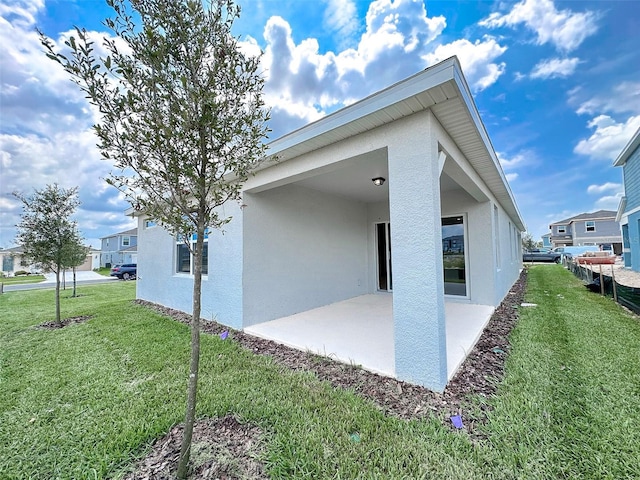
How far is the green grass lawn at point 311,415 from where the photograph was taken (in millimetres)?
2051

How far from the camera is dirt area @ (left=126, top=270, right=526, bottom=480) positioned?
2.07m

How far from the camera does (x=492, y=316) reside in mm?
6559

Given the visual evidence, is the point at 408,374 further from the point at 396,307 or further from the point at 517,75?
the point at 517,75

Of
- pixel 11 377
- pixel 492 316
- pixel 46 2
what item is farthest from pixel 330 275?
pixel 46 2

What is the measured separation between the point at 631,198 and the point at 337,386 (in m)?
20.0

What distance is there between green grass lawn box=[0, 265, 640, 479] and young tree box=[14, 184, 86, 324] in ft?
10.6

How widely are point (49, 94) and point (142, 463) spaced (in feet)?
35.1

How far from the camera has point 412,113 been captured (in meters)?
3.24

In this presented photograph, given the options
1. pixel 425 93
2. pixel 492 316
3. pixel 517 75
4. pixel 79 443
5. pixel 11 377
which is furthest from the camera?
pixel 517 75

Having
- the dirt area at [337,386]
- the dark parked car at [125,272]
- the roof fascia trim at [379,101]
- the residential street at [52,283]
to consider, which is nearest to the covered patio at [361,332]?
the dirt area at [337,386]

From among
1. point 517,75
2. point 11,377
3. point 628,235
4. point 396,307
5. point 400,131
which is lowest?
point 11,377

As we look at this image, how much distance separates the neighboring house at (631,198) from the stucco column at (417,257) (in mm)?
16249

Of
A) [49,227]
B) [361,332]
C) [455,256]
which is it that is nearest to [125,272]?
[49,227]

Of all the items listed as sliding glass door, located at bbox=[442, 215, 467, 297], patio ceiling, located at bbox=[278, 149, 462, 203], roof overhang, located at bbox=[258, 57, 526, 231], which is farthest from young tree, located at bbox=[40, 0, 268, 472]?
sliding glass door, located at bbox=[442, 215, 467, 297]
